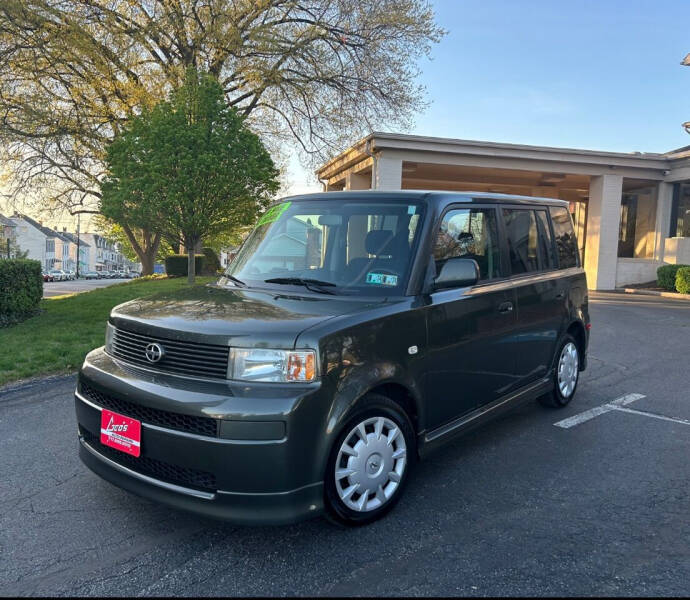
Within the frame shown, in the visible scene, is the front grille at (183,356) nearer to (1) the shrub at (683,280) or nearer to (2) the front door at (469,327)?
(2) the front door at (469,327)

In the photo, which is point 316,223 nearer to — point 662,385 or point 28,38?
point 662,385

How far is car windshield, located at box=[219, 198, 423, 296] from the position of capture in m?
3.38

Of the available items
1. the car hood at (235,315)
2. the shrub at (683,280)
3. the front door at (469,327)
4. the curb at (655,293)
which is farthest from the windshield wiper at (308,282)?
the shrub at (683,280)

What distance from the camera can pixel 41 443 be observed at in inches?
162

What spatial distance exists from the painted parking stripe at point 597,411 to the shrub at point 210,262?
2382 cm

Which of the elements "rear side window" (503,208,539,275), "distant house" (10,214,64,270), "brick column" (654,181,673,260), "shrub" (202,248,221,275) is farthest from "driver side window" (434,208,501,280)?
"distant house" (10,214,64,270)

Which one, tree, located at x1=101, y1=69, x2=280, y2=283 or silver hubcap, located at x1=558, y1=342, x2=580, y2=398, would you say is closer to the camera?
silver hubcap, located at x1=558, y1=342, x2=580, y2=398

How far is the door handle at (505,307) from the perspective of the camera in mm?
3926

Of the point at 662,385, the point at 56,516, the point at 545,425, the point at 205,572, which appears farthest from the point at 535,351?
the point at 56,516

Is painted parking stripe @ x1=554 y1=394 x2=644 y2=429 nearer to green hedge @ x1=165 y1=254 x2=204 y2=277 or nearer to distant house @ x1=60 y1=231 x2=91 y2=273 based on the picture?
green hedge @ x1=165 y1=254 x2=204 y2=277

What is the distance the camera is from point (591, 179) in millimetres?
18109

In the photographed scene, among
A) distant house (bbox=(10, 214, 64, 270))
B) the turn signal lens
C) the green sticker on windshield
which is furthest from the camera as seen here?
distant house (bbox=(10, 214, 64, 270))

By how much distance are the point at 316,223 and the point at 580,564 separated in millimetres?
2631

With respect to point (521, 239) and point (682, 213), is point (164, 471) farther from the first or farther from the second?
point (682, 213)
